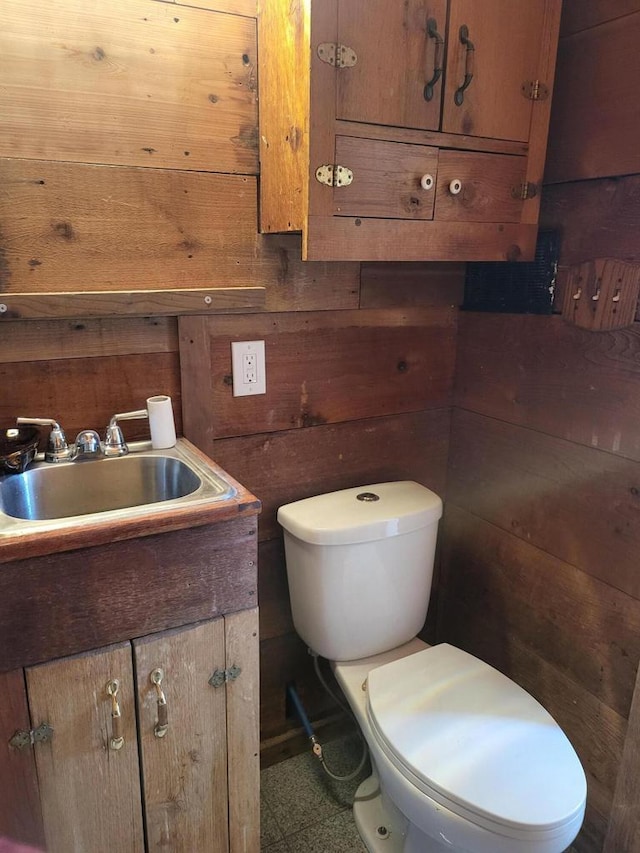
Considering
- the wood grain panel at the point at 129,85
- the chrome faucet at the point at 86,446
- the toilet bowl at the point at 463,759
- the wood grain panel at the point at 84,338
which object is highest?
the wood grain panel at the point at 129,85

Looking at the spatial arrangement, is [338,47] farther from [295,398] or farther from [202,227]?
[295,398]

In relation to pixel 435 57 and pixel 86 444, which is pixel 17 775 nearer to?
pixel 86 444

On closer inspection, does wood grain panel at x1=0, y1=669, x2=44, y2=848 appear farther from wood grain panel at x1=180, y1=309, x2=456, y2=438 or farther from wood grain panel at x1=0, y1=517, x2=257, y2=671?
wood grain panel at x1=180, y1=309, x2=456, y2=438

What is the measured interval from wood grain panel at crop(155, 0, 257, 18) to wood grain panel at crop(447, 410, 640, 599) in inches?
43.6

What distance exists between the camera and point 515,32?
1.20 m

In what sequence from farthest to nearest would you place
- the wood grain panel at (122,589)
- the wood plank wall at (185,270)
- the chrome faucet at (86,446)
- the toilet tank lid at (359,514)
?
the toilet tank lid at (359,514)
the chrome faucet at (86,446)
the wood plank wall at (185,270)
the wood grain panel at (122,589)

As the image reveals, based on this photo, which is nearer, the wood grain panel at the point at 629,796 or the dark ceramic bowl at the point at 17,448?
the dark ceramic bowl at the point at 17,448

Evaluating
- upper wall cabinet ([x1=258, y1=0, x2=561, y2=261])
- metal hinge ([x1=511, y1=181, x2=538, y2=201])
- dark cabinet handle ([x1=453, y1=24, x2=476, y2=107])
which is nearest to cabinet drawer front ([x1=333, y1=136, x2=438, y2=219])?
upper wall cabinet ([x1=258, y1=0, x2=561, y2=261])

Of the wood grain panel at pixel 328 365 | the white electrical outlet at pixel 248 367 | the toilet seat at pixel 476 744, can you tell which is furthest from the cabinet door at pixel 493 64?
the toilet seat at pixel 476 744

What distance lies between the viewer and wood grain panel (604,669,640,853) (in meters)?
1.25

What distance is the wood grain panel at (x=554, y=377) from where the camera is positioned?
124 centimetres

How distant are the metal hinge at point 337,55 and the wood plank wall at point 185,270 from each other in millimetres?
282

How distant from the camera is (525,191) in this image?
1.31 meters

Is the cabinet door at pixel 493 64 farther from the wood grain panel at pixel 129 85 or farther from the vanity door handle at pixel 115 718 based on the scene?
the vanity door handle at pixel 115 718
